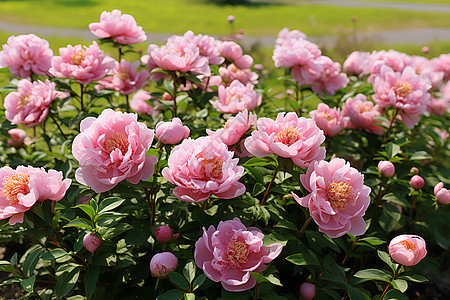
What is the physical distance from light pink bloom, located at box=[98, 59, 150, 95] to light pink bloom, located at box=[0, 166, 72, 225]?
854 millimetres

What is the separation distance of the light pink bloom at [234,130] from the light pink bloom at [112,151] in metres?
0.23

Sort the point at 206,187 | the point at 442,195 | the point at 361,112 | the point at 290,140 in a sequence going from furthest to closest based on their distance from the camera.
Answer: the point at 361,112 → the point at 442,195 → the point at 290,140 → the point at 206,187

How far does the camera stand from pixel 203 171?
119cm

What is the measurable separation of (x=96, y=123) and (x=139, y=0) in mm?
13739

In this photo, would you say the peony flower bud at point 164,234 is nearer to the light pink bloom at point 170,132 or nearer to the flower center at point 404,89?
the light pink bloom at point 170,132

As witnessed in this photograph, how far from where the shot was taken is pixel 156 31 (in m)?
9.00

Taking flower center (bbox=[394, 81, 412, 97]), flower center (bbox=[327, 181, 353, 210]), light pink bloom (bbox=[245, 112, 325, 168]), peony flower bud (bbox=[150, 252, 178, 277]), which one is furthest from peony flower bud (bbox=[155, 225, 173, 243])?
flower center (bbox=[394, 81, 412, 97])

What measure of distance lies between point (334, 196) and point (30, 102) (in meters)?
1.31

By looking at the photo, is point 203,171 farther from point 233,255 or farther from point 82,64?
point 82,64

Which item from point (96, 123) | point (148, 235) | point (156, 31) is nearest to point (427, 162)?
point (148, 235)

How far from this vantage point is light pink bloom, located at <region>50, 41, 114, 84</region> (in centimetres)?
180

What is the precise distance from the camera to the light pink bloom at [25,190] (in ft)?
3.86

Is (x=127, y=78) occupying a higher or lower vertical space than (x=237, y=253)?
higher

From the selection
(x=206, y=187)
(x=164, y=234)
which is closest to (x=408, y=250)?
(x=206, y=187)
